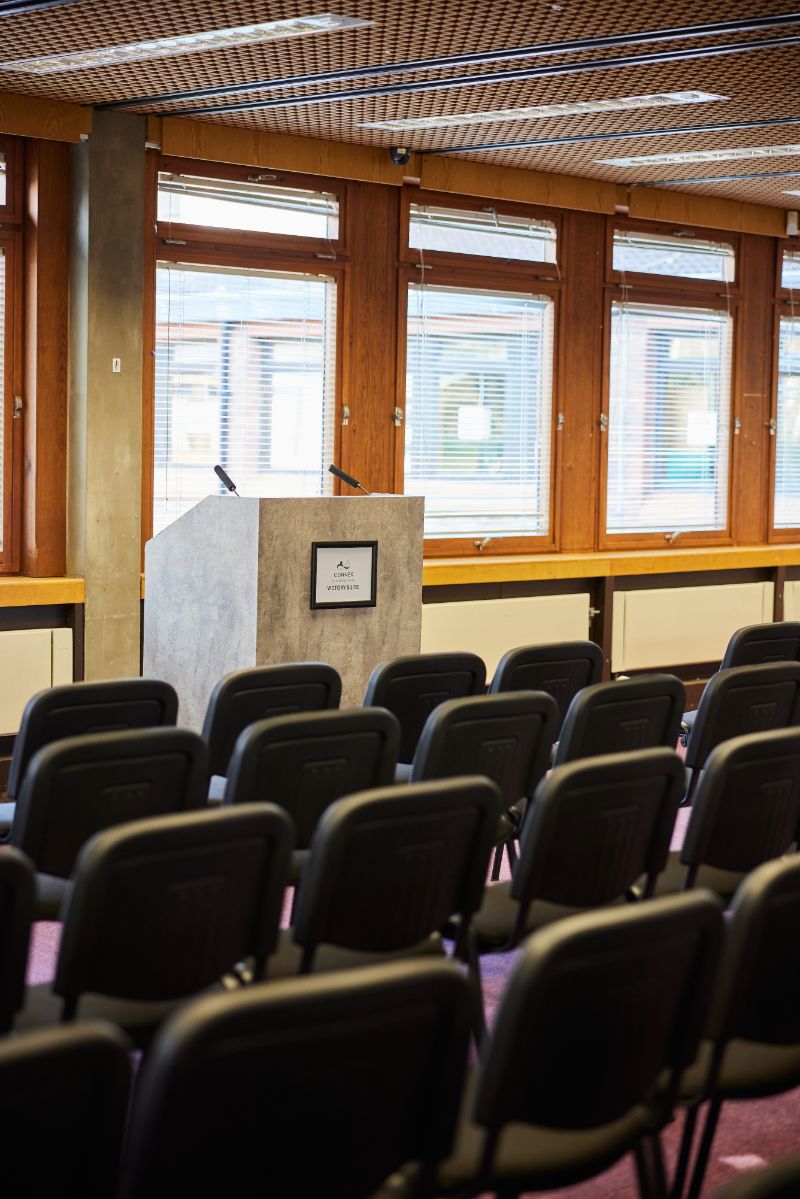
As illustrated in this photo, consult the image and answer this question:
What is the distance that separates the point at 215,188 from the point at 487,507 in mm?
2741

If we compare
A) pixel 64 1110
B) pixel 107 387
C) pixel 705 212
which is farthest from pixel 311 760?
pixel 705 212

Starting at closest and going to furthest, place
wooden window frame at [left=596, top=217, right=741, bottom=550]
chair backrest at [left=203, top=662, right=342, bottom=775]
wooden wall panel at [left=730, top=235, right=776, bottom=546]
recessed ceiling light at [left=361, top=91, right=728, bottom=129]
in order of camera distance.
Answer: chair backrest at [left=203, top=662, right=342, bottom=775], recessed ceiling light at [left=361, top=91, right=728, bottom=129], wooden window frame at [left=596, top=217, right=741, bottom=550], wooden wall panel at [left=730, top=235, right=776, bottom=546]

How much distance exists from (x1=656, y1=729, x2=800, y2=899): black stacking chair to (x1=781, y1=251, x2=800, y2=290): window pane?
8.01 meters

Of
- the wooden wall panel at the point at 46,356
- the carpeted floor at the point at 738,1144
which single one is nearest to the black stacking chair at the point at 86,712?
the carpeted floor at the point at 738,1144

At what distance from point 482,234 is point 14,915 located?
7653mm

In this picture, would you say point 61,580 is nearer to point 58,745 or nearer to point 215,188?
point 215,188

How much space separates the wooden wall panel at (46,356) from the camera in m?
7.57

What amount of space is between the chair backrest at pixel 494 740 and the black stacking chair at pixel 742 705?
0.61 metres

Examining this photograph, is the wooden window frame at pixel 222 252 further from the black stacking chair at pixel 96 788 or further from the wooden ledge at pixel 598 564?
the black stacking chair at pixel 96 788

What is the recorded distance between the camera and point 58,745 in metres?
3.41

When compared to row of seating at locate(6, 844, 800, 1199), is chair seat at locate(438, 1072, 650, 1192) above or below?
below

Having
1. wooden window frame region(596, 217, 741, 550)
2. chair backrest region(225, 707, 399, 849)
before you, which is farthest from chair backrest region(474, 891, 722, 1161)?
wooden window frame region(596, 217, 741, 550)

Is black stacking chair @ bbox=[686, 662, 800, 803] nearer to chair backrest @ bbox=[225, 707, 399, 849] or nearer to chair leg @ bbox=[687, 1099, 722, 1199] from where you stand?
chair backrest @ bbox=[225, 707, 399, 849]

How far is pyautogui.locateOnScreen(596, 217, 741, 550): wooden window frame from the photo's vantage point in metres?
10.1
